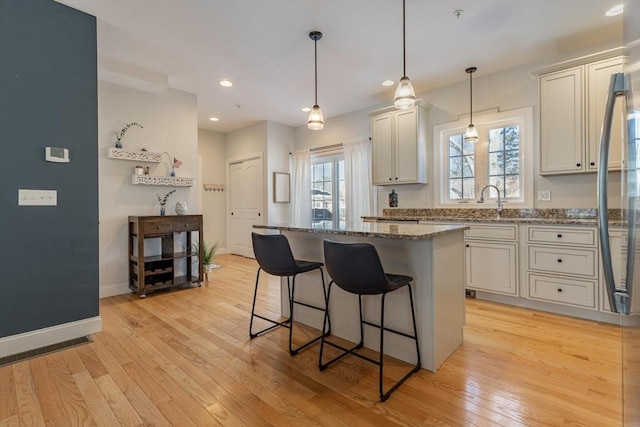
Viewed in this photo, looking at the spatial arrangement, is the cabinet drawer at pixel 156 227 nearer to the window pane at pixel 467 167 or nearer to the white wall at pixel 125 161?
the white wall at pixel 125 161

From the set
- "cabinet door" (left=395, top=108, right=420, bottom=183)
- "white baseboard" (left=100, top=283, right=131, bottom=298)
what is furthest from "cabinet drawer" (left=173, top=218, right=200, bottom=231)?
"cabinet door" (left=395, top=108, right=420, bottom=183)

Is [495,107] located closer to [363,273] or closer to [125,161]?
[363,273]

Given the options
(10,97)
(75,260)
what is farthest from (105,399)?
(10,97)

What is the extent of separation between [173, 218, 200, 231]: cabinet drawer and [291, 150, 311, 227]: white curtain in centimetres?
226

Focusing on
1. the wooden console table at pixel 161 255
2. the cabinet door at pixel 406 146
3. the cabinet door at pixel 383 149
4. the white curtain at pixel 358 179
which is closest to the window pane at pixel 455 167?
the cabinet door at pixel 406 146

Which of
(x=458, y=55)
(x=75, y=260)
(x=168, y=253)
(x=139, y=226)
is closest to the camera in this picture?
(x=75, y=260)

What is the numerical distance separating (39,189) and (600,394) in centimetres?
409

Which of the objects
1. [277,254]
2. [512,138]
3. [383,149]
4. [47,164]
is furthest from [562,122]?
[47,164]

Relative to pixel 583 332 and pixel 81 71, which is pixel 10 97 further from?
pixel 583 332

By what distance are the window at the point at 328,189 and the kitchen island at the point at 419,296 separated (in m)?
3.15

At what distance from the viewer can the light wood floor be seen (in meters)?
1.60

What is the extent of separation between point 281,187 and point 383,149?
7.82ft

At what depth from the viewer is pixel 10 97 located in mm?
2283

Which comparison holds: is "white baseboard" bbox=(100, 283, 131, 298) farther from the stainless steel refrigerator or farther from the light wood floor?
the stainless steel refrigerator
